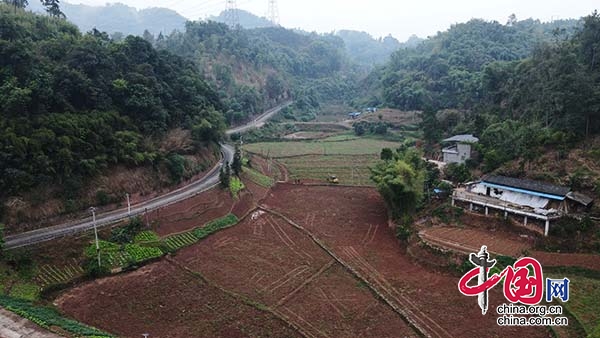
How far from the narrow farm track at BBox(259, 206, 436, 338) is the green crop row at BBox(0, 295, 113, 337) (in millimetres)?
13007

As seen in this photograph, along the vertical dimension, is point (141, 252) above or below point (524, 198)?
below

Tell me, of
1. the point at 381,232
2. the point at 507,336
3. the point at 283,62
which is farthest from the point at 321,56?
the point at 507,336

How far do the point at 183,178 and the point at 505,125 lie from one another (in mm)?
27855

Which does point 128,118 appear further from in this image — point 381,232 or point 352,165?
point 352,165

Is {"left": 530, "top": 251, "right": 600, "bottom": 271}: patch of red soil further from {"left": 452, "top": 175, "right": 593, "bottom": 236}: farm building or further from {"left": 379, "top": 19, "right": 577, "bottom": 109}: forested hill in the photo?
{"left": 379, "top": 19, "right": 577, "bottom": 109}: forested hill

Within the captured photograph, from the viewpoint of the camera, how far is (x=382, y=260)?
2694 cm

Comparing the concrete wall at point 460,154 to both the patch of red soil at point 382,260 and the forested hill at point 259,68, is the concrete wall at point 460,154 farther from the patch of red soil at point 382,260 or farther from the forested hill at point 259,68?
the forested hill at point 259,68

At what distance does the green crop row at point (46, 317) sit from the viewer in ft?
61.8

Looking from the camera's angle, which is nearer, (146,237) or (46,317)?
(46,317)

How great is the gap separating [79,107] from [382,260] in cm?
2528

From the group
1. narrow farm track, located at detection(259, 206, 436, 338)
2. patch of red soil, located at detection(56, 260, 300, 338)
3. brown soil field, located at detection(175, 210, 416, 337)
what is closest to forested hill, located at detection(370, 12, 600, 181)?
narrow farm track, located at detection(259, 206, 436, 338)

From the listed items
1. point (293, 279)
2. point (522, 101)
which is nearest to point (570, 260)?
point (293, 279)

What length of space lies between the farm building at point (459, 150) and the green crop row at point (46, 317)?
3186 centimetres

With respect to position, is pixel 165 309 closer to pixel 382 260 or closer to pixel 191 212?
pixel 191 212
